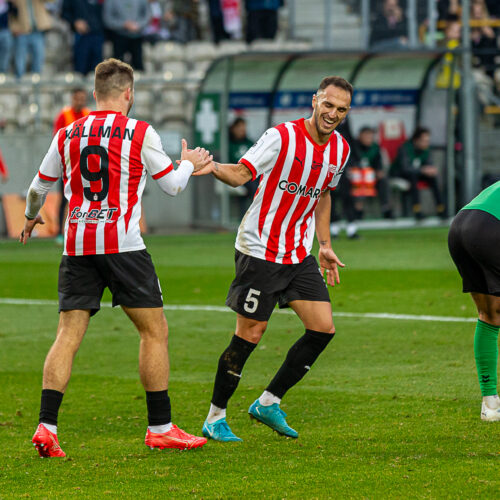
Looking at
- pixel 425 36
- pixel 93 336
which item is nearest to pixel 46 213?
pixel 425 36

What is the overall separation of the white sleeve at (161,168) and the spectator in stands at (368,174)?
15.1 metres

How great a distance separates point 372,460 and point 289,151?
1702mm

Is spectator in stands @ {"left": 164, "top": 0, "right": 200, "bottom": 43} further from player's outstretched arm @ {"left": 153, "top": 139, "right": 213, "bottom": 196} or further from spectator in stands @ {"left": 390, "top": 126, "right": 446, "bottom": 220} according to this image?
player's outstretched arm @ {"left": 153, "top": 139, "right": 213, "bottom": 196}

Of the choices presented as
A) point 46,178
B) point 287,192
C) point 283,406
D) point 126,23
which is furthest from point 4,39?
point 287,192

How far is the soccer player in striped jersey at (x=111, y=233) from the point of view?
5.60 metres

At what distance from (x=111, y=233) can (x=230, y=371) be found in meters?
1.01

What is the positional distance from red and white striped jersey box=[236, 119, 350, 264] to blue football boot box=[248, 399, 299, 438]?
2.57ft

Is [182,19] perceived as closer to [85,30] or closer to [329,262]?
[85,30]

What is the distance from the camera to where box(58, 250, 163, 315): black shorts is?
18.6 feet

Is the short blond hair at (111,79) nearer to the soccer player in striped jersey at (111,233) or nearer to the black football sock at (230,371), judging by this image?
the soccer player in striped jersey at (111,233)

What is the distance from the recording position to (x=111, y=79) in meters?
5.64

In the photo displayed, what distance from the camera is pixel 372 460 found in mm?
5328

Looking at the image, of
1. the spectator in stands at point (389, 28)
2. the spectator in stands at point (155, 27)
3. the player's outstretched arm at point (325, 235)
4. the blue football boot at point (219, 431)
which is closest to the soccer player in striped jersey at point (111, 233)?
the blue football boot at point (219, 431)

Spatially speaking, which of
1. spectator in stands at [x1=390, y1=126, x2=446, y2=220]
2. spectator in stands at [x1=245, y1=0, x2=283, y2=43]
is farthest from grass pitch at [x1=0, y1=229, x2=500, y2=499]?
spectator in stands at [x1=245, y1=0, x2=283, y2=43]
